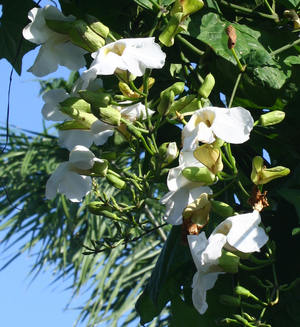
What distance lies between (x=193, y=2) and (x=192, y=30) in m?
0.06

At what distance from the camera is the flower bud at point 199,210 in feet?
1.61

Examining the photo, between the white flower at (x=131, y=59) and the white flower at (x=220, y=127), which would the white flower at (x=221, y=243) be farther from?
the white flower at (x=131, y=59)

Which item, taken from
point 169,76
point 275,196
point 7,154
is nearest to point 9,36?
point 169,76

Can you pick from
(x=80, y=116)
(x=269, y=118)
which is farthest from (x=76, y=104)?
(x=269, y=118)

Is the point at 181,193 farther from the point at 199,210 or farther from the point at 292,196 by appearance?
the point at 292,196

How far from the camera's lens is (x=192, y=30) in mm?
602

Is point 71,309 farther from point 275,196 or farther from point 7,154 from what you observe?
point 275,196

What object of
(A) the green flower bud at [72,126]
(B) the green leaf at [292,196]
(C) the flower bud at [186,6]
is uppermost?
(C) the flower bud at [186,6]

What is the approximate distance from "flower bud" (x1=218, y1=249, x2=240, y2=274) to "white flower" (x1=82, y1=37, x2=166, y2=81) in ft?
0.71

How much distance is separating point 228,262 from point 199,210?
0.07 m

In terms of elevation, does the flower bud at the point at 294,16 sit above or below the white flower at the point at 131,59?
below

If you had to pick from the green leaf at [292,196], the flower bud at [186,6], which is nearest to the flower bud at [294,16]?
the flower bud at [186,6]

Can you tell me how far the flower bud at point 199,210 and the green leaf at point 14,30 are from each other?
41 centimetres

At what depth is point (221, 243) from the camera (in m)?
0.43
